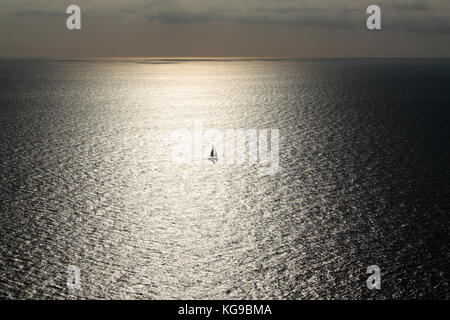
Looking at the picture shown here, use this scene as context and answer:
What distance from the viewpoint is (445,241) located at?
3753cm

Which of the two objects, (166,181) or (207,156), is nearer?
(166,181)

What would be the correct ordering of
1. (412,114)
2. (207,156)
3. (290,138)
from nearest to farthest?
(207,156) → (290,138) → (412,114)

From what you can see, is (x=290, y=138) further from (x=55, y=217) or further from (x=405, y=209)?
(x=55, y=217)

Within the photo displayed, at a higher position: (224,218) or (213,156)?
(213,156)

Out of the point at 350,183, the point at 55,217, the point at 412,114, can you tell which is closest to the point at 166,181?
the point at 55,217

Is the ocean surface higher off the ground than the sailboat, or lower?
lower

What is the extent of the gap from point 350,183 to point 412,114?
6321 centimetres

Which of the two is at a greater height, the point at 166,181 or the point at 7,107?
the point at 7,107

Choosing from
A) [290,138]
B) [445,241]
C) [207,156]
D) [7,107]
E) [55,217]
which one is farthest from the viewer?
[7,107]

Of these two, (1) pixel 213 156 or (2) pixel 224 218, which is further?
(1) pixel 213 156

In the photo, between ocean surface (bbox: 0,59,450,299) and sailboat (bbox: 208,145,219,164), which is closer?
ocean surface (bbox: 0,59,450,299)

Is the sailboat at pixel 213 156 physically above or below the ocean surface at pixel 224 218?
above

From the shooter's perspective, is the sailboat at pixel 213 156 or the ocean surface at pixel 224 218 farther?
the sailboat at pixel 213 156
